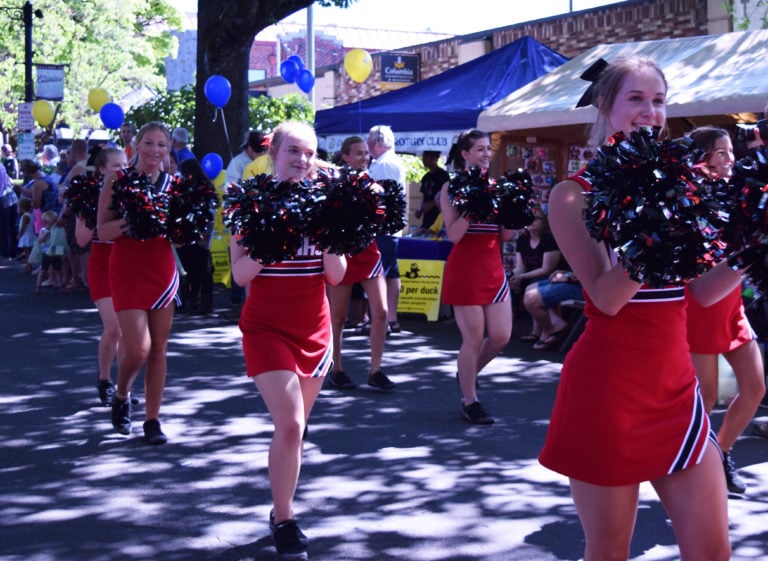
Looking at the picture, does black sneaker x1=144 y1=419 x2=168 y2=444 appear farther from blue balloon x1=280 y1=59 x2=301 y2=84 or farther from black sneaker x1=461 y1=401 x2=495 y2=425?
blue balloon x1=280 y1=59 x2=301 y2=84

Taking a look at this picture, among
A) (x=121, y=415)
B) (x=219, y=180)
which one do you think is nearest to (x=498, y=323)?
(x=121, y=415)

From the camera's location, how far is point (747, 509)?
18.7 feet

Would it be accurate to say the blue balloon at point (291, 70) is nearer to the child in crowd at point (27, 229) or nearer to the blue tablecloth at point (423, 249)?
the child in crowd at point (27, 229)

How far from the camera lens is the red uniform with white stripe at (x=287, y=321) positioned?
4.86 m

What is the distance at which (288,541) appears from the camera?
4.86 m

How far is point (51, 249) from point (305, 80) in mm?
5059

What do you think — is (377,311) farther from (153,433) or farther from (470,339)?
(153,433)

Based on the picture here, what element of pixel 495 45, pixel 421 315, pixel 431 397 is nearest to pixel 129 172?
pixel 431 397

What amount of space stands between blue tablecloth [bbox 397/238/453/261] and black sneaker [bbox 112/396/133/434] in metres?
6.35

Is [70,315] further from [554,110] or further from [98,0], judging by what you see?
[98,0]

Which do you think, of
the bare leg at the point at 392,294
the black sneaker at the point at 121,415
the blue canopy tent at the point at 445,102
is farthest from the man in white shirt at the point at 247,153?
the black sneaker at the point at 121,415

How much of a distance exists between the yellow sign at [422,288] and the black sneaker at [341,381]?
4.08 meters

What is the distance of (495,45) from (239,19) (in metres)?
10.4

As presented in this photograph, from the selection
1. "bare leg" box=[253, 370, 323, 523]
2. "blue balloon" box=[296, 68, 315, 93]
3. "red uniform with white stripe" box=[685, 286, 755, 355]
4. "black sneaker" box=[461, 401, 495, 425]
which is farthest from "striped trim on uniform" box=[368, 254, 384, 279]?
"blue balloon" box=[296, 68, 315, 93]
